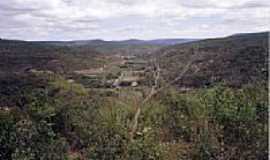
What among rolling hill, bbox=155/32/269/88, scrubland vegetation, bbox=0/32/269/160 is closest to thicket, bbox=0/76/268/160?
scrubland vegetation, bbox=0/32/269/160

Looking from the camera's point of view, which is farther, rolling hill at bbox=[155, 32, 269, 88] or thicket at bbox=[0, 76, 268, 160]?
rolling hill at bbox=[155, 32, 269, 88]

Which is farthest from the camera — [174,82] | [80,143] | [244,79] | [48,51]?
[48,51]

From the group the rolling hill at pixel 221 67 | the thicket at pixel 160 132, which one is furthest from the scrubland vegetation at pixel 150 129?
the rolling hill at pixel 221 67

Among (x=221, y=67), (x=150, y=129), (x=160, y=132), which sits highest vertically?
(x=150, y=129)

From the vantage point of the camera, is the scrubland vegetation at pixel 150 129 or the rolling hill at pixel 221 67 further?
the rolling hill at pixel 221 67

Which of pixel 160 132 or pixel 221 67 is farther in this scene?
pixel 221 67

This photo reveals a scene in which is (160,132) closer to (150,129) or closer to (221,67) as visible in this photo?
(150,129)

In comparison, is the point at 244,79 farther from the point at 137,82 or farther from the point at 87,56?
the point at 87,56

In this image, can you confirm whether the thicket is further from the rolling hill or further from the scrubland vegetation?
the rolling hill

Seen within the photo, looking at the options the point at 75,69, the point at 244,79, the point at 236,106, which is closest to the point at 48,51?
the point at 75,69

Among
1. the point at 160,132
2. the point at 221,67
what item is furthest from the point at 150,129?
the point at 221,67

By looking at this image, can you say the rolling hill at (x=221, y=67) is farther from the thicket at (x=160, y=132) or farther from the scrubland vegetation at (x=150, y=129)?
the thicket at (x=160, y=132)
